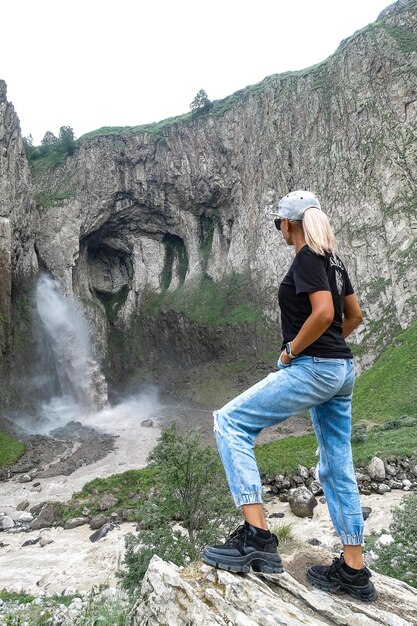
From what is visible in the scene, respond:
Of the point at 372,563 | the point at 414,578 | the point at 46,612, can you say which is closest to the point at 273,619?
the point at 414,578

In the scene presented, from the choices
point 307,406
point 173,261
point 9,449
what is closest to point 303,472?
point 307,406

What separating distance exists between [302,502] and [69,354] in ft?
145

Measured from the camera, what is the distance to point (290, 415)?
12.7 ft

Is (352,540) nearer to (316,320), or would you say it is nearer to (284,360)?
(284,360)

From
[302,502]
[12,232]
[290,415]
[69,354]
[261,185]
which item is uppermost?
[261,185]

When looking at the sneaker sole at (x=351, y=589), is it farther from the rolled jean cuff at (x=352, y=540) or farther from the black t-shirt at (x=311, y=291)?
the black t-shirt at (x=311, y=291)

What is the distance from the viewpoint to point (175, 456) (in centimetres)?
1333

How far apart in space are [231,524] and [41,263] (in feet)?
171

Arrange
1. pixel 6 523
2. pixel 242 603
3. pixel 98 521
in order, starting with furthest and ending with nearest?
pixel 6 523 → pixel 98 521 → pixel 242 603

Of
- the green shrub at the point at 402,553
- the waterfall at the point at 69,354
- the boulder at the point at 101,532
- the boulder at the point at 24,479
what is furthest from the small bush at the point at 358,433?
the waterfall at the point at 69,354

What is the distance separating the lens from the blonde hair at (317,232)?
12.8 ft

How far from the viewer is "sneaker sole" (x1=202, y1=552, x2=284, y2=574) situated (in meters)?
3.47

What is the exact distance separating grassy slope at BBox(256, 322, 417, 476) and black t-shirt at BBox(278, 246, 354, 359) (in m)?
15.8

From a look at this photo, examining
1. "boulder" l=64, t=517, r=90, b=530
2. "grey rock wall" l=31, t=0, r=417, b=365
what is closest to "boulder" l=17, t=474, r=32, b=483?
"boulder" l=64, t=517, r=90, b=530
